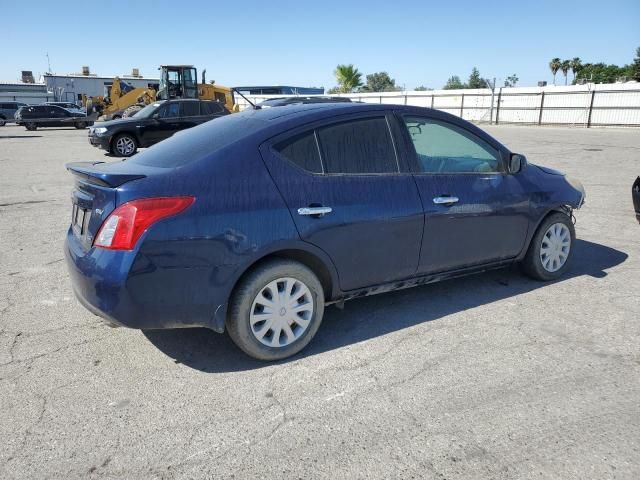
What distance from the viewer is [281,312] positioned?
332 centimetres

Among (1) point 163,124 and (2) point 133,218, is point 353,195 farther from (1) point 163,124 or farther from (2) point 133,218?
(1) point 163,124

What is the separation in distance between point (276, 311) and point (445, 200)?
1576 mm

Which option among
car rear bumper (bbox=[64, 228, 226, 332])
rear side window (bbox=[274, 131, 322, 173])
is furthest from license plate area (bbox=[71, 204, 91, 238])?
rear side window (bbox=[274, 131, 322, 173])

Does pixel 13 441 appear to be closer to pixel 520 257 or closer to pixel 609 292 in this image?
pixel 520 257

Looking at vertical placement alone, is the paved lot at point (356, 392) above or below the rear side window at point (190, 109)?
below

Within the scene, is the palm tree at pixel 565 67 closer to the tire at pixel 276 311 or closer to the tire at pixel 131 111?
the tire at pixel 131 111

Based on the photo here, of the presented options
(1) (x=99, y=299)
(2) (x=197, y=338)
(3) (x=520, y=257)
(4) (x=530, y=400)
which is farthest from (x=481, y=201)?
(1) (x=99, y=299)

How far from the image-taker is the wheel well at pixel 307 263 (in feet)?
10.6

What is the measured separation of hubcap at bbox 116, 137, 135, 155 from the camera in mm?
15945

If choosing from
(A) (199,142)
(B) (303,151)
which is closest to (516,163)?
(B) (303,151)

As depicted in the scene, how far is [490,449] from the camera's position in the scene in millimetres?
2512

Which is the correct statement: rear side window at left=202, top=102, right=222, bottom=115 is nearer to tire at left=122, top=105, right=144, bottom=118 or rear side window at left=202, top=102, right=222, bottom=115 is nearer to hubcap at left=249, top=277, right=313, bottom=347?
tire at left=122, top=105, right=144, bottom=118

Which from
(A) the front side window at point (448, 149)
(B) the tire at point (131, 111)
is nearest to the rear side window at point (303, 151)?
(A) the front side window at point (448, 149)

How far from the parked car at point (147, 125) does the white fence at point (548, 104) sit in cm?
1387
